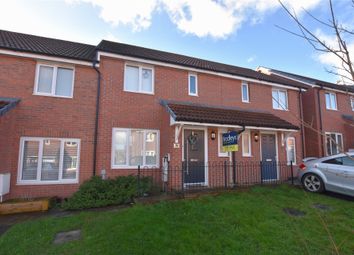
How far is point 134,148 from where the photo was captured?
959cm

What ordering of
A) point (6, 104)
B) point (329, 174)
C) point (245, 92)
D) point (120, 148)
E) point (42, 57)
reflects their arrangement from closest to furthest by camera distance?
point (6, 104), point (329, 174), point (42, 57), point (120, 148), point (245, 92)

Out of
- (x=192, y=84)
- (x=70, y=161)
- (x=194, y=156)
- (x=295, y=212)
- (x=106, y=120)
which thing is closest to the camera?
(x=295, y=212)

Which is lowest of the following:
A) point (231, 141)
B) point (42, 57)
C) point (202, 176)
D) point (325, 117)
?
point (202, 176)

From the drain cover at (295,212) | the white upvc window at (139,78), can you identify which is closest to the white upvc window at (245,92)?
the white upvc window at (139,78)

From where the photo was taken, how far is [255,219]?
5781mm

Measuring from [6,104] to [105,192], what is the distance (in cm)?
464

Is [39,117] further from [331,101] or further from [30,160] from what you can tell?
[331,101]

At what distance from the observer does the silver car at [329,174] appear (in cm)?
796

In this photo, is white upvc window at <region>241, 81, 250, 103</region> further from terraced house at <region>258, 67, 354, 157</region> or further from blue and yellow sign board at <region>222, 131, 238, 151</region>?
terraced house at <region>258, 67, 354, 157</region>

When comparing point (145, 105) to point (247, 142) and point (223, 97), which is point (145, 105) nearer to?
point (223, 97)

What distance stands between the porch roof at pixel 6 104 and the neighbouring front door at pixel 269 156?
11.0 meters

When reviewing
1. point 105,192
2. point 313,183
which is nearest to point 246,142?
point 313,183

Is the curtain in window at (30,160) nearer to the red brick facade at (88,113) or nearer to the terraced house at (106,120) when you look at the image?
the terraced house at (106,120)

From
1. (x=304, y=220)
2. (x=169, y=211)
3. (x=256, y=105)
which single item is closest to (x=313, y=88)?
(x=256, y=105)
